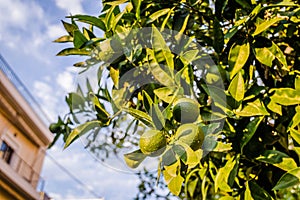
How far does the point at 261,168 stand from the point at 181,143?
287 millimetres

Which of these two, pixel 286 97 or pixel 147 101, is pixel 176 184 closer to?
pixel 147 101

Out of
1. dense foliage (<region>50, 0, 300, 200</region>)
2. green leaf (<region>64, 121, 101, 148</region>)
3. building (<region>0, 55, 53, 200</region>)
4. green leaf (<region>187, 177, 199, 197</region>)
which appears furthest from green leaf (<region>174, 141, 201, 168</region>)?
building (<region>0, 55, 53, 200</region>)

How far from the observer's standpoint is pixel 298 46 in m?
0.82

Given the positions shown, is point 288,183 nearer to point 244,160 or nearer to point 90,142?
point 244,160

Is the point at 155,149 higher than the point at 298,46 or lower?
lower

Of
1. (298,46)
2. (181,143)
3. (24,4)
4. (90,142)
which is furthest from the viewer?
(24,4)

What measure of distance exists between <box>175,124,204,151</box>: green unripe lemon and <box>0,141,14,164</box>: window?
23.4 feet

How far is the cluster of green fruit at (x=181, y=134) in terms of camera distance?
46 centimetres

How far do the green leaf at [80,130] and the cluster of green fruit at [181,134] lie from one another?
16cm

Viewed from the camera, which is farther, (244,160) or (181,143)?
(244,160)

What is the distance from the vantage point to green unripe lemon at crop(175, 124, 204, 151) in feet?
1.49

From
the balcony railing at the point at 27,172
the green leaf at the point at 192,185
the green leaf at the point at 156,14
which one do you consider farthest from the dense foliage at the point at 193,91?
the balcony railing at the point at 27,172

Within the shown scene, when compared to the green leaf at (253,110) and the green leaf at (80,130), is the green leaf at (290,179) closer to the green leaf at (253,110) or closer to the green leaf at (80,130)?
the green leaf at (253,110)

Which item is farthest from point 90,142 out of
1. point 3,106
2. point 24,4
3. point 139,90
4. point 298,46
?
point 3,106
